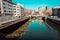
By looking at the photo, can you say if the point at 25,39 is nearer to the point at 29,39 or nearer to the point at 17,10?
the point at 29,39

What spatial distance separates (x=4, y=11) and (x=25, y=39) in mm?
92546

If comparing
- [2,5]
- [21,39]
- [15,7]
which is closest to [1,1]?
[2,5]

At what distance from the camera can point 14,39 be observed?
2656 centimetres

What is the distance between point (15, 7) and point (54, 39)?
13608 centimetres

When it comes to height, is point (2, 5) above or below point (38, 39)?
above

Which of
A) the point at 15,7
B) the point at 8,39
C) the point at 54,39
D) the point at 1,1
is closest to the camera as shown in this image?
the point at 8,39

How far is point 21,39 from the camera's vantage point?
2694cm

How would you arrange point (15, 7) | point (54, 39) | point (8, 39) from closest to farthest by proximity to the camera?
point (8, 39)
point (54, 39)
point (15, 7)

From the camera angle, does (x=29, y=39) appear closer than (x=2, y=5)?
Yes

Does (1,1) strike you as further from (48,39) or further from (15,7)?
(48,39)

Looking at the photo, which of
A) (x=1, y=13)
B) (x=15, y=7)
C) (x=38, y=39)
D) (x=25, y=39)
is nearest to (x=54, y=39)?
(x=38, y=39)

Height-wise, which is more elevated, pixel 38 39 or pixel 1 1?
pixel 1 1

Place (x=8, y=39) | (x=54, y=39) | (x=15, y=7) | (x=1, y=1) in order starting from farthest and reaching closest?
1. (x=15, y=7)
2. (x=1, y=1)
3. (x=54, y=39)
4. (x=8, y=39)

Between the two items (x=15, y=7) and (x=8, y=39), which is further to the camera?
(x=15, y=7)
